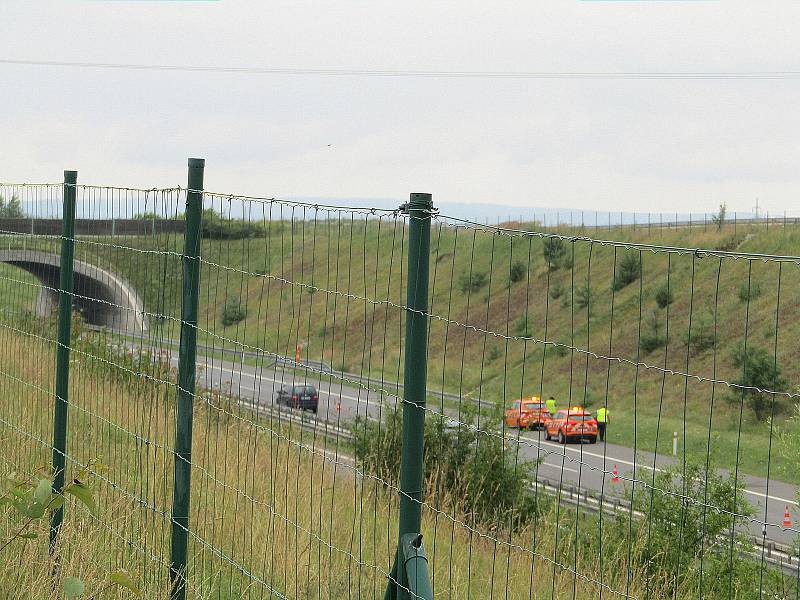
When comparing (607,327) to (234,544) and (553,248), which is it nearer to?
(234,544)

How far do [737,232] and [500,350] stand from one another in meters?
22.0

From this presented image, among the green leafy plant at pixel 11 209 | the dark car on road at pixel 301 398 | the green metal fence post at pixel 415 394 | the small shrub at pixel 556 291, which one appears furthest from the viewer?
the small shrub at pixel 556 291

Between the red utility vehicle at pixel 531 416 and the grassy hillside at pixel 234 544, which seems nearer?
the red utility vehicle at pixel 531 416

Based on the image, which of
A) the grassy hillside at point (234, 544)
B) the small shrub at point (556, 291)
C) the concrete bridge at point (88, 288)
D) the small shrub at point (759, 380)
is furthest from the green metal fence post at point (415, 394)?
the small shrub at point (556, 291)

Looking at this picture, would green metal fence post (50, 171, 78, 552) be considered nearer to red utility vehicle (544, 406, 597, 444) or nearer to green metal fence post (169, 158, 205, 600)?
green metal fence post (169, 158, 205, 600)

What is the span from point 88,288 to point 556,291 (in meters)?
45.8

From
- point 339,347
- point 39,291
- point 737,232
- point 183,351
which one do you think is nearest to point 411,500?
point 183,351

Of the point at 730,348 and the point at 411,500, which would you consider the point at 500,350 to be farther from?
the point at 411,500

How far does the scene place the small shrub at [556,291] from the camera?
51144mm

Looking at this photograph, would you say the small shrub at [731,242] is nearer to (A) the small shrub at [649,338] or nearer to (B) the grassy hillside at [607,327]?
(B) the grassy hillside at [607,327]

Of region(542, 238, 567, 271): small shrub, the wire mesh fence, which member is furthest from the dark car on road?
region(542, 238, 567, 271): small shrub

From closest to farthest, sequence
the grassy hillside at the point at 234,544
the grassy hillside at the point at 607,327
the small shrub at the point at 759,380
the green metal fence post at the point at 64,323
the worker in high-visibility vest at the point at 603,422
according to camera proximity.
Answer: the worker in high-visibility vest at the point at 603,422
the grassy hillside at the point at 234,544
the green metal fence post at the point at 64,323
the small shrub at the point at 759,380
the grassy hillside at the point at 607,327

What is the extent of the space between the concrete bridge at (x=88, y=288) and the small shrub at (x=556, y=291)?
43.1m

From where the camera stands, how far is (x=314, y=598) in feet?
18.7
